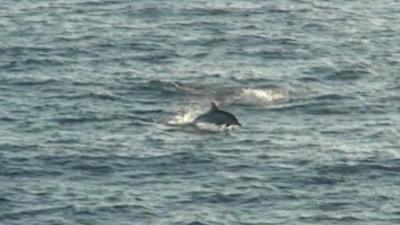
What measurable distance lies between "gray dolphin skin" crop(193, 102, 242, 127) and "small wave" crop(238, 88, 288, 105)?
10.5 feet

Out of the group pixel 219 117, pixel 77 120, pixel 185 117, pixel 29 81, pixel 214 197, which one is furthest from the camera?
pixel 29 81

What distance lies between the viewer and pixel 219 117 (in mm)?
60406

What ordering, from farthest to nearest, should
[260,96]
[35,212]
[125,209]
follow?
[260,96] → [125,209] → [35,212]

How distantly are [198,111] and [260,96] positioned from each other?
331 centimetres

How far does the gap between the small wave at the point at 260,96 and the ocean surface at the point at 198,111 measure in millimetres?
78

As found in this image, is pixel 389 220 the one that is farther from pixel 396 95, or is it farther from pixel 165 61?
pixel 165 61

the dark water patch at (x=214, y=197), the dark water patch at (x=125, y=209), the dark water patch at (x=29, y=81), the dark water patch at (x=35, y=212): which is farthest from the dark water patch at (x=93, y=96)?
the dark water patch at (x=35, y=212)

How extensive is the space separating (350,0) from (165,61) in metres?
15.8

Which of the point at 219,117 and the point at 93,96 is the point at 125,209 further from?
the point at 93,96

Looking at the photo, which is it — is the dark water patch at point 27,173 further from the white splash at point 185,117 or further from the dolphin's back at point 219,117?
the dolphin's back at point 219,117

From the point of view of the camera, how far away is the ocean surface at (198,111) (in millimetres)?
52375

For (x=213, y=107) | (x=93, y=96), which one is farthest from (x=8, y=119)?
(x=213, y=107)

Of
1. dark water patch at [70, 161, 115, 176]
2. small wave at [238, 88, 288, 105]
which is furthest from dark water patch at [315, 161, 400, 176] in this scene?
small wave at [238, 88, 288, 105]

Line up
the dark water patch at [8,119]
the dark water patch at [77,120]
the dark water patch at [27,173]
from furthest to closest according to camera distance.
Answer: the dark water patch at [8,119], the dark water patch at [77,120], the dark water patch at [27,173]
